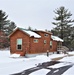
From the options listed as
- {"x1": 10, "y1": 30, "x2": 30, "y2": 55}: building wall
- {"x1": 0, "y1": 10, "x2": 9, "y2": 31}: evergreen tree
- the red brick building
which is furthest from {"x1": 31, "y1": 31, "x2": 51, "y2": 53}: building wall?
{"x1": 0, "y1": 10, "x2": 9, "y2": 31}: evergreen tree

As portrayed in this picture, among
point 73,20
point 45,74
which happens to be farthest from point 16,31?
point 73,20

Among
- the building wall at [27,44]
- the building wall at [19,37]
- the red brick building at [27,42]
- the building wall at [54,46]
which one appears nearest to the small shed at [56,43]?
the building wall at [54,46]

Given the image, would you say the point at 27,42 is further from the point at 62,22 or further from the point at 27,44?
the point at 62,22

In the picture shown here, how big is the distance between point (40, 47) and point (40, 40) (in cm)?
107

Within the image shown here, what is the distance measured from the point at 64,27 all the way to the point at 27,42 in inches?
823

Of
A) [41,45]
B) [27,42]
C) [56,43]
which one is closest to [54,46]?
[56,43]

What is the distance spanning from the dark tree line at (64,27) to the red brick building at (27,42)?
1592 centimetres

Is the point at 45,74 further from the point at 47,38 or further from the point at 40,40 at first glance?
the point at 47,38

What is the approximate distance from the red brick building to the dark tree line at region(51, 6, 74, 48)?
52.2 ft

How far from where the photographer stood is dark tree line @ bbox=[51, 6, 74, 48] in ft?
145

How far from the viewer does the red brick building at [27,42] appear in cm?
2531

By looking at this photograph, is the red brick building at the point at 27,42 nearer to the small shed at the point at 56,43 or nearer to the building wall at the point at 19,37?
the building wall at the point at 19,37

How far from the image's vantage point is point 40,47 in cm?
2770

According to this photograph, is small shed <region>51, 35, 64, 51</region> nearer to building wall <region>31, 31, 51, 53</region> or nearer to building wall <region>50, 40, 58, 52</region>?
building wall <region>50, 40, 58, 52</region>
